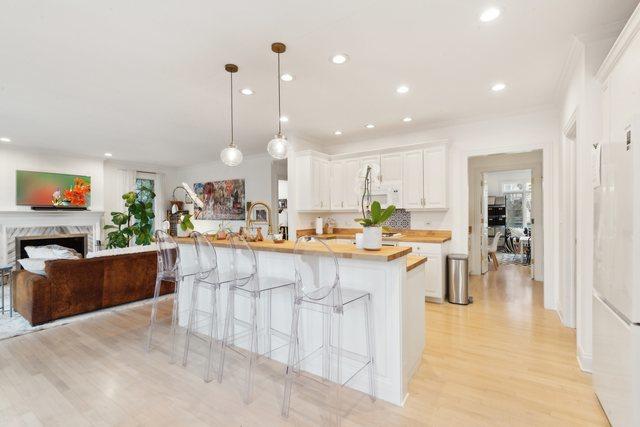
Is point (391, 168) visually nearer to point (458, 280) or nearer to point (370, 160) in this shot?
point (370, 160)

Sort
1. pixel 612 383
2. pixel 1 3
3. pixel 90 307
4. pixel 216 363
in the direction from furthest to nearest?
1. pixel 90 307
2. pixel 216 363
3. pixel 1 3
4. pixel 612 383

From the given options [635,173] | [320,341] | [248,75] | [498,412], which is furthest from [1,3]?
[498,412]

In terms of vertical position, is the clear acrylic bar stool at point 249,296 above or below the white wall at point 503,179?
below

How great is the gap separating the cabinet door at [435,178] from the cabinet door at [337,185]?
1389 millimetres

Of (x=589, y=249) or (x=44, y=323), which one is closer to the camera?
(x=589, y=249)

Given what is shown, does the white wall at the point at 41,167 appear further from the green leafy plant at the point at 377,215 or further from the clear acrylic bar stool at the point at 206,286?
the green leafy plant at the point at 377,215

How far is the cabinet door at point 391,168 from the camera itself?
4.86 meters

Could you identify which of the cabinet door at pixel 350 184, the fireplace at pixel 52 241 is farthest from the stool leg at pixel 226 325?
the fireplace at pixel 52 241

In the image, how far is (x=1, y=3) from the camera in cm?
197

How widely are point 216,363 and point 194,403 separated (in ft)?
1.84

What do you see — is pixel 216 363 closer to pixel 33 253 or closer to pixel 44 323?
pixel 44 323

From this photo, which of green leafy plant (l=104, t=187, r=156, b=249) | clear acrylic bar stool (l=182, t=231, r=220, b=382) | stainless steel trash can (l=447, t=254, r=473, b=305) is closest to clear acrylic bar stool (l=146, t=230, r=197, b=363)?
clear acrylic bar stool (l=182, t=231, r=220, b=382)

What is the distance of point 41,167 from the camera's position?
6266 mm

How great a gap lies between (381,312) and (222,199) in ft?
21.2
